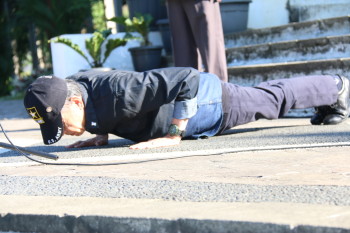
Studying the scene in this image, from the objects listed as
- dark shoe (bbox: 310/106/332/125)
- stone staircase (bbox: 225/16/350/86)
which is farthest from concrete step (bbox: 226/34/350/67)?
dark shoe (bbox: 310/106/332/125)

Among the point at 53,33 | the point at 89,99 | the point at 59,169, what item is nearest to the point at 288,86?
the point at 89,99

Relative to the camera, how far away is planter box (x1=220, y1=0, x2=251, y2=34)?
8.52 meters

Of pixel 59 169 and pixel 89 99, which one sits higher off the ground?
pixel 89 99

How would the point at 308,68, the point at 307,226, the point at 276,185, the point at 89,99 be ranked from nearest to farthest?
the point at 307,226 < the point at 276,185 < the point at 89,99 < the point at 308,68

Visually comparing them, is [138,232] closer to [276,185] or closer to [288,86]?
[276,185]

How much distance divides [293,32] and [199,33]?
72.2 inches

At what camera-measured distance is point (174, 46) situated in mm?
6699

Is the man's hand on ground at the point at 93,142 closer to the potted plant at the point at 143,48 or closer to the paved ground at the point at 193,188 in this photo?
the paved ground at the point at 193,188

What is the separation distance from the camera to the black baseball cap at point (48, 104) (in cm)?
398

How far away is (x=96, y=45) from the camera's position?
8.92 meters

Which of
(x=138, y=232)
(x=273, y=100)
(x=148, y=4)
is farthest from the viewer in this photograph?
(x=148, y=4)

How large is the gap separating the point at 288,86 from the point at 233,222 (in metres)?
2.58

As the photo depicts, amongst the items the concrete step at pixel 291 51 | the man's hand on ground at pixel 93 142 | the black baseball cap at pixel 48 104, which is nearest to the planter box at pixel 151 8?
the concrete step at pixel 291 51

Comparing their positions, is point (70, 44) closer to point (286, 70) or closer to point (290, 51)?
point (290, 51)
